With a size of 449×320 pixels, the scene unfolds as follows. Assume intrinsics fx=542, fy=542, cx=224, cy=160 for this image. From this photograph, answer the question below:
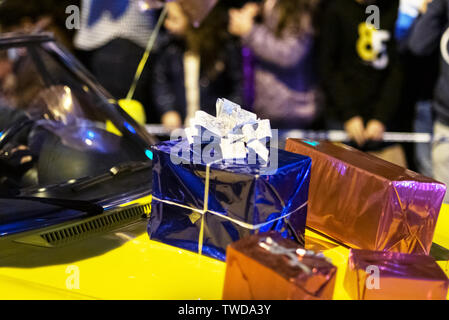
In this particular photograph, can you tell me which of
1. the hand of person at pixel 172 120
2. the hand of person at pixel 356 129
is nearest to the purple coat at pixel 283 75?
the hand of person at pixel 356 129

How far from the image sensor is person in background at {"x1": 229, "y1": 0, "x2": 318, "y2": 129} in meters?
3.17

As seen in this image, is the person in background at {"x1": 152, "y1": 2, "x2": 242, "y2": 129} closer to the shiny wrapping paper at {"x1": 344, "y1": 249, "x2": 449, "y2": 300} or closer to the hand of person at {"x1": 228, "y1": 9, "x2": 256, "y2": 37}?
the hand of person at {"x1": 228, "y1": 9, "x2": 256, "y2": 37}

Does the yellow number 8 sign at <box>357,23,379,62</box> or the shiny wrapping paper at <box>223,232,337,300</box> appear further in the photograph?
the yellow number 8 sign at <box>357,23,379,62</box>

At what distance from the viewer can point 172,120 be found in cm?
342

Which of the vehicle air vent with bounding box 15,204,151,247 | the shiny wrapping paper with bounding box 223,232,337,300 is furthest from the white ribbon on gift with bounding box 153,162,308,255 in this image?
the vehicle air vent with bounding box 15,204,151,247

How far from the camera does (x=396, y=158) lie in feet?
11.0

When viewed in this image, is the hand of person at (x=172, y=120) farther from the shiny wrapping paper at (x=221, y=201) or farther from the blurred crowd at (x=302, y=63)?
the shiny wrapping paper at (x=221, y=201)

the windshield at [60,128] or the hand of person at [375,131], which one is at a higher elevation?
the windshield at [60,128]

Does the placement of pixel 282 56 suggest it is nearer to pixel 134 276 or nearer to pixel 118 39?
pixel 118 39

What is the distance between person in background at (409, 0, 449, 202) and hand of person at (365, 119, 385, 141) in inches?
11.9

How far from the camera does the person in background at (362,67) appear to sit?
10.5ft

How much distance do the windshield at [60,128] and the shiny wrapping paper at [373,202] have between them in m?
0.69

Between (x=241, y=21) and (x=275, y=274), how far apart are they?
7.77 feet

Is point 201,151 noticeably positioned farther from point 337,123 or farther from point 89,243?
point 337,123
